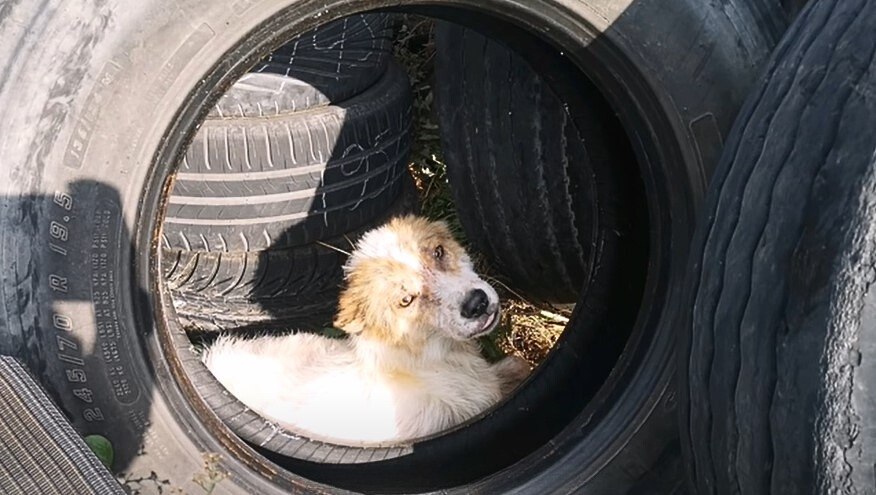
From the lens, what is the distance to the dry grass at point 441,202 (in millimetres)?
3676

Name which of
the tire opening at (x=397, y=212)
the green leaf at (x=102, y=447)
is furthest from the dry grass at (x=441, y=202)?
the green leaf at (x=102, y=447)

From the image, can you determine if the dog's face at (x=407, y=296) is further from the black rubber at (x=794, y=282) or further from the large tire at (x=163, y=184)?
the black rubber at (x=794, y=282)

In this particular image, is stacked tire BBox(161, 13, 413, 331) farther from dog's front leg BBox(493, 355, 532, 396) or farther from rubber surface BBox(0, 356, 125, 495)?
rubber surface BBox(0, 356, 125, 495)

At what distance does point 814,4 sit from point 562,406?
1145mm

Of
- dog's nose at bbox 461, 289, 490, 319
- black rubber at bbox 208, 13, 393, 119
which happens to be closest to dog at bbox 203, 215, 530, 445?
dog's nose at bbox 461, 289, 490, 319

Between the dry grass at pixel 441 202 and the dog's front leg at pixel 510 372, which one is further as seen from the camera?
the dry grass at pixel 441 202

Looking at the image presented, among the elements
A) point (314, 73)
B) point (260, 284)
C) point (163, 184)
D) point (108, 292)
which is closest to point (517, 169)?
point (314, 73)

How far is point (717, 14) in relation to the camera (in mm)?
2123

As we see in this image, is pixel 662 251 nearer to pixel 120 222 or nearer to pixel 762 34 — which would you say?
pixel 762 34

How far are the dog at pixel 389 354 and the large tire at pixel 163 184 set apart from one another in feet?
1.60

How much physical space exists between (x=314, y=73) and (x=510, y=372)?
1062 mm

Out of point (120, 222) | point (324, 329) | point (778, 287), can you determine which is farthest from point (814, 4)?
point (324, 329)

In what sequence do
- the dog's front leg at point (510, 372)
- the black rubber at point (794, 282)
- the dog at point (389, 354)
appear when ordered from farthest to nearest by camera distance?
the dog's front leg at point (510, 372) < the dog at point (389, 354) < the black rubber at point (794, 282)

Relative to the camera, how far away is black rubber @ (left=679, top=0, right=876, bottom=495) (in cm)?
156
